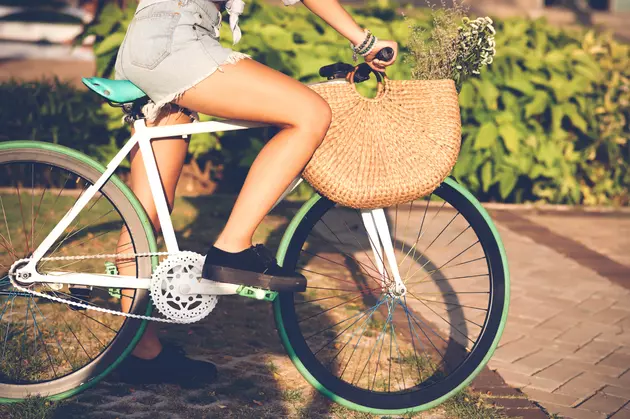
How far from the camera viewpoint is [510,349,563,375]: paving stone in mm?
4020

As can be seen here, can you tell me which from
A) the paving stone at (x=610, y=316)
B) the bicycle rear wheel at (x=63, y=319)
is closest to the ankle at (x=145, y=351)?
the bicycle rear wheel at (x=63, y=319)

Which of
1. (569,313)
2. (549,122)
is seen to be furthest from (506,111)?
(569,313)

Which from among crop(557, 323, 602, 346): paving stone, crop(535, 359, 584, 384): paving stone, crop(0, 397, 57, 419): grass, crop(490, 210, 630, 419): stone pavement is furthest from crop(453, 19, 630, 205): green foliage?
crop(0, 397, 57, 419): grass

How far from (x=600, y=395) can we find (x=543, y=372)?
0.30m

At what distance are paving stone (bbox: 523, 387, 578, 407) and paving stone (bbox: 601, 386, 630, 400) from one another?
0.67ft

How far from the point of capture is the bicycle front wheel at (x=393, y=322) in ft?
10.8

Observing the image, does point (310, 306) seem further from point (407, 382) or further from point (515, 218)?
point (515, 218)

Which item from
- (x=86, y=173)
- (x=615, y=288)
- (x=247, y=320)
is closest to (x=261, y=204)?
(x=86, y=173)

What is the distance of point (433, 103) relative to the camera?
3.11 metres

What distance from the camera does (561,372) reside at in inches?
158

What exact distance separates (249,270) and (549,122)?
→ 4855 millimetres

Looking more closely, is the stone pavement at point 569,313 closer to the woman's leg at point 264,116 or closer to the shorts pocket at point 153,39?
the woman's leg at point 264,116

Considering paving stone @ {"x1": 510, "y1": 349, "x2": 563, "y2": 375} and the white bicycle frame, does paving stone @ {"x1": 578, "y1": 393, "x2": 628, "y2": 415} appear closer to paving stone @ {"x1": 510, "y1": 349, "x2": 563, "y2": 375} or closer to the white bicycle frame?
paving stone @ {"x1": 510, "y1": 349, "x2": 563, "y2": 375}

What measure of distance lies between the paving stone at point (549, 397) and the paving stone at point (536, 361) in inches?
8.2
